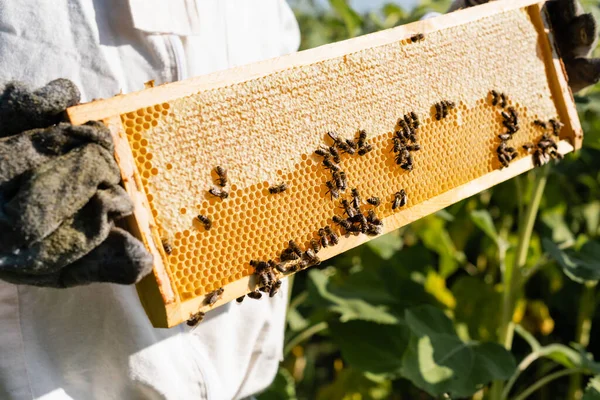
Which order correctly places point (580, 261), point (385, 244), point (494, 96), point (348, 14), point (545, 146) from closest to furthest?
point (494, 96), point (545, 146), point (580, 261), point (348, 14), point (385, 244)

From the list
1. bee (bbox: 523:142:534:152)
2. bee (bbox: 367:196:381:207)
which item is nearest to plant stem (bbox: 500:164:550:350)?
bee (bbox: 523:142:534:152)

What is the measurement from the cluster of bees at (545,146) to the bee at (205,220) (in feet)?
4.48

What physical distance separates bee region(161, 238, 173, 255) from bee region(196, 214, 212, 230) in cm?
11

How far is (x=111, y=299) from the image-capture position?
1.78 meters

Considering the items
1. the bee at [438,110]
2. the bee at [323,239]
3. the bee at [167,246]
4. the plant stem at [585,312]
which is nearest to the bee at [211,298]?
the bee at [167,246]

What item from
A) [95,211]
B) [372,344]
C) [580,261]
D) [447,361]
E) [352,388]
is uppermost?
[95,211]

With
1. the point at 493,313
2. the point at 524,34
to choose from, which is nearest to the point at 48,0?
the point at 524,34

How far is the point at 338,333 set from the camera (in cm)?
327

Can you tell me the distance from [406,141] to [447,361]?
3.76ft

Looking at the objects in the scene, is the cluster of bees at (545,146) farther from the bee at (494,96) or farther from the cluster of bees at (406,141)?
the cluster of bees at (406,141)

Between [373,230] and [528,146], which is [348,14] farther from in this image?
[373,230]

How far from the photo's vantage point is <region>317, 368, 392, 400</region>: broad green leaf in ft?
12.7

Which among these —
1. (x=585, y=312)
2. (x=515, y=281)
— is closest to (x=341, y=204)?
(x=515, y=281)

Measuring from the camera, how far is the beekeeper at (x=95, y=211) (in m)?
1.31
